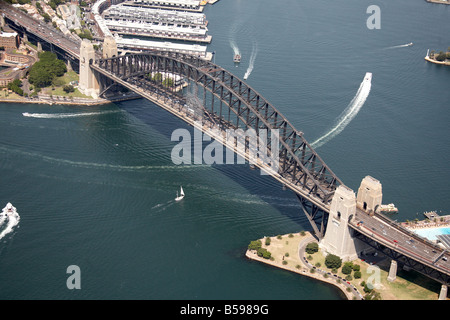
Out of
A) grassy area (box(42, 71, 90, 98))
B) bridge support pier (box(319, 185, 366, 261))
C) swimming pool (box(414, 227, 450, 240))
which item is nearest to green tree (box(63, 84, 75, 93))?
grassy area (box(42, 71, 90, 98))

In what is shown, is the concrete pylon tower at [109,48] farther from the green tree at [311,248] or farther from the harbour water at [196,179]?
the green tree at [311,248]

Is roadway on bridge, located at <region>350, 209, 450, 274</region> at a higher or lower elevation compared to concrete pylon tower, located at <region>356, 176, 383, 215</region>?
lower

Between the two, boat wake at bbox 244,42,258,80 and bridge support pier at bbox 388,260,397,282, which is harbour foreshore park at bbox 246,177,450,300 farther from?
boat wake at bbox 244,42,258,80

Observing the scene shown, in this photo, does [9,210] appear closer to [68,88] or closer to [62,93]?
[62,93]

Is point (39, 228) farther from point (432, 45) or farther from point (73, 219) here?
point (432, 45)

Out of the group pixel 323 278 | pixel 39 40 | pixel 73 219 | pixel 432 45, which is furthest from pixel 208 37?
pixel 323 278

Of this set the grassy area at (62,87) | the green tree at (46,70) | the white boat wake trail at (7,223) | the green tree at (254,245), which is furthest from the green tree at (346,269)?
the green tree at (46,70)
